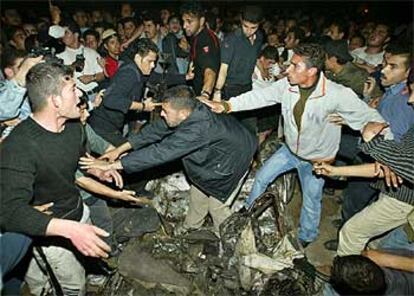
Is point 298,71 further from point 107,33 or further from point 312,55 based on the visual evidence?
point 107,33

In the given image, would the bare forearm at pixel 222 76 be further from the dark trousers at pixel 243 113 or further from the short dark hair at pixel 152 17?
the short dark hair at pixel 152 17

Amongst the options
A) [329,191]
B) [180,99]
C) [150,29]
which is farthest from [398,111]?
[150,29]

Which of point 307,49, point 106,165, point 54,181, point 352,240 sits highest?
point 307,49

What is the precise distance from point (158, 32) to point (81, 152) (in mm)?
4150

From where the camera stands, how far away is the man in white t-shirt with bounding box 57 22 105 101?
5703 mm

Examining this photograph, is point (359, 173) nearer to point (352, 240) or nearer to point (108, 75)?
point (352, 240)

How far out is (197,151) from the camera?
13.5 ft

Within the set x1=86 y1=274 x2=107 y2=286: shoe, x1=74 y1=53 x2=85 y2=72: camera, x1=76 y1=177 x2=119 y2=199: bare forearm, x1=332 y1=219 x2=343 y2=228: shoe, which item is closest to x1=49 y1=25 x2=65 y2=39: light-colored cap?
x1=74 y1=53 x2=85 y2=72: camera

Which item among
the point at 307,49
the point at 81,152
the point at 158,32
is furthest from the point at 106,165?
the point at 158,32

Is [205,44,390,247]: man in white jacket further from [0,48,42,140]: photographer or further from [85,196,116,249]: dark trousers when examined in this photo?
[0,48,42,140]: photographer

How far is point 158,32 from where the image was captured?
7.10 metres

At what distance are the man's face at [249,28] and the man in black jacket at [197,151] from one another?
5.26ft

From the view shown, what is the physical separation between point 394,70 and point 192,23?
2.53 metres

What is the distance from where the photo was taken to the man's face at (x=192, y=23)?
18.3 feet
